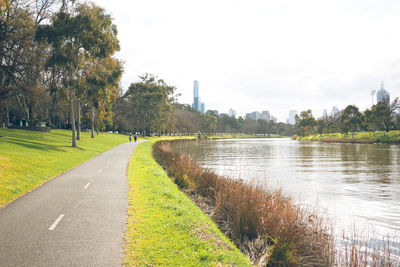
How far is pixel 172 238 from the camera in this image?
7102 mm

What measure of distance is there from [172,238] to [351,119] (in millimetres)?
94406

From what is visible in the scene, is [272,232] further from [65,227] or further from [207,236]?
[65,227]

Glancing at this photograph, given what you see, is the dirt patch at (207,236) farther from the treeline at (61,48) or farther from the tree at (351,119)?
the tree at (351,119)

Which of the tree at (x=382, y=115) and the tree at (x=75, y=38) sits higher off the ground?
the tree at (x=75, y=38)

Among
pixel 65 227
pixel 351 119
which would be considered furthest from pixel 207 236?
pixel 351 119

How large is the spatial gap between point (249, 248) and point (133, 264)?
129 inches

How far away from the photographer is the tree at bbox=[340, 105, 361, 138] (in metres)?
88.6

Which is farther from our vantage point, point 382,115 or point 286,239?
point 382,115

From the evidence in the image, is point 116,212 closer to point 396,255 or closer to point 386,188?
point 396,255

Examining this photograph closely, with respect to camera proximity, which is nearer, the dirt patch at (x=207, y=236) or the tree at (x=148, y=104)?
the dirt patch at (x=207, y=236)

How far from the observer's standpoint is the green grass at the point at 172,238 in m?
5.96

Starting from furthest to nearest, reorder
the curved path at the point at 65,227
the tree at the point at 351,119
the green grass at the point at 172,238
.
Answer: the tree at the point at 351,119
the green grass at the point at 172,238
the curved path at the point at 65,227

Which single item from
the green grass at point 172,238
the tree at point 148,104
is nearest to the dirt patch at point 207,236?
the green grass at point 172,238

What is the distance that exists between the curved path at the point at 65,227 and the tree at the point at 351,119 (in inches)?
3601
